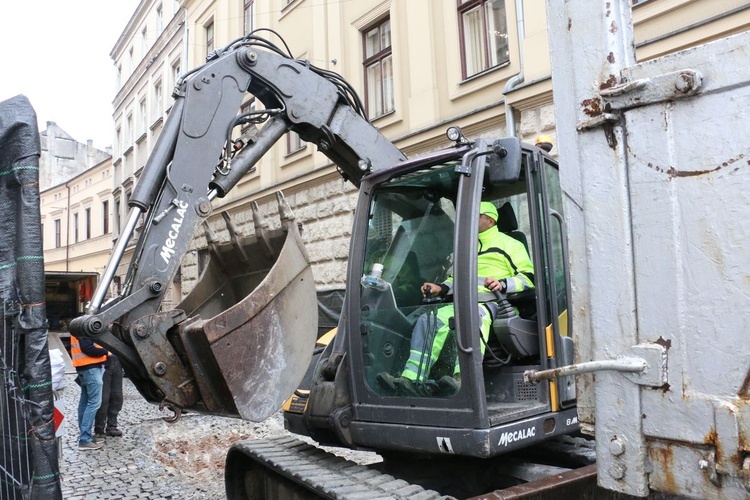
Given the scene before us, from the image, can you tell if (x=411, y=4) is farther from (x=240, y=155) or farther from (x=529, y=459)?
(x=529, y=459)

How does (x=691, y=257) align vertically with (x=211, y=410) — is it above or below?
above

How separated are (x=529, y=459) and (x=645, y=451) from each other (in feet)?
6.17

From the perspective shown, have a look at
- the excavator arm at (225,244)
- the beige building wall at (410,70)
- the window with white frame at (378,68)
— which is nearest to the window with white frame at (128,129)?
the beige building wall at (410,70)

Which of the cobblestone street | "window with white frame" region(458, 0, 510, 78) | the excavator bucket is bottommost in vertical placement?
the cobblestone street

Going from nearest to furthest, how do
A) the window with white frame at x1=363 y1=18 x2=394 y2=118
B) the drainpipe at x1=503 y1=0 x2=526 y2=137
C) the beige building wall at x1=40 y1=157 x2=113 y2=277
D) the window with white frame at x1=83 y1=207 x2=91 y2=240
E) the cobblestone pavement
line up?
1. the cobblestone pavement
2. the drainpipe at x1=503 y1=0 x2=526 y2=137
3. the window with white frame at x1=363 y1=18 x2=394 y2=118
4. the beige building wall at x1=40 y1=157 x2=113 y2=277
5. the window with white frame at x1=83 y1=207 x2=91 y2=240

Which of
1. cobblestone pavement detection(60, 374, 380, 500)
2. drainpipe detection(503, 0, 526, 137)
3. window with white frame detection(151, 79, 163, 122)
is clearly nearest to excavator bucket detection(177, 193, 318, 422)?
cobblestone pavement detection(60, 374, 380, 500)

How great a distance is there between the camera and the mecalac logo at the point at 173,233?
326 cm

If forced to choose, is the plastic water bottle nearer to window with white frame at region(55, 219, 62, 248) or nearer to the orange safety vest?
the orange safety vest

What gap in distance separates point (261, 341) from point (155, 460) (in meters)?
3.89

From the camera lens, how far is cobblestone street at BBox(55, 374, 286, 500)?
5.21 meters

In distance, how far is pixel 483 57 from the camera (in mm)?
9516

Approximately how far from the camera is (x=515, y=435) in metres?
2.74

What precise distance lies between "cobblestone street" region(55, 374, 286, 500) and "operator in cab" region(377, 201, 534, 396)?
273 cm

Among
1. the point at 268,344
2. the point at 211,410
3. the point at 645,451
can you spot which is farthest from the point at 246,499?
the point at 645,451
